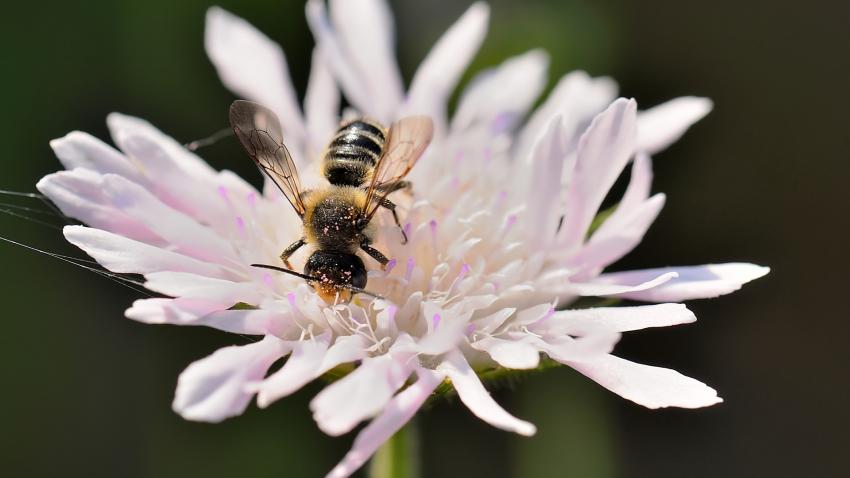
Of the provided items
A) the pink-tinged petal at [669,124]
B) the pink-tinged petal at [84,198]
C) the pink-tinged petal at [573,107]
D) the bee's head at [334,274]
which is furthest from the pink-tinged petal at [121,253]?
the pink-tinged petal at [669,124]

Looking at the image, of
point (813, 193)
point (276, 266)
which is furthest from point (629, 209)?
point (813, 193)

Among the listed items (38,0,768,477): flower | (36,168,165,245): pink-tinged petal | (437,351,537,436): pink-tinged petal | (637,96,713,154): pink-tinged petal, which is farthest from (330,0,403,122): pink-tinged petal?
(437,351,537,436): pink-tinged petal

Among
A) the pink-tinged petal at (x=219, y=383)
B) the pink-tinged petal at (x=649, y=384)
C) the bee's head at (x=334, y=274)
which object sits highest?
the bee's head at (x=334, y=274)

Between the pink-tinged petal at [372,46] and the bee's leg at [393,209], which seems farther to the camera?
the pink-tinged petal at [372,46]

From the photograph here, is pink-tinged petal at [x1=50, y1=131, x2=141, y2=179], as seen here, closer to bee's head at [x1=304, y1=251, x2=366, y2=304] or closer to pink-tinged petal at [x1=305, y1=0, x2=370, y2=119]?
bee's head at [x1=304, y1=251, x2=366, y2=304]

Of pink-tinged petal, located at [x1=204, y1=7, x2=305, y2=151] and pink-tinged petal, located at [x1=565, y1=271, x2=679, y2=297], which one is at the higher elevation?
pink-tinged petal, located at [x1=204, y1=7, x2=305, y2=151]

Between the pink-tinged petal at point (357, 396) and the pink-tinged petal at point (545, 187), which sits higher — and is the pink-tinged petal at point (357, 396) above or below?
below

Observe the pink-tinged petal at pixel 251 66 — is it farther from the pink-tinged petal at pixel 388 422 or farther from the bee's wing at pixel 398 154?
the pink-tinged petal at pixel 388 422

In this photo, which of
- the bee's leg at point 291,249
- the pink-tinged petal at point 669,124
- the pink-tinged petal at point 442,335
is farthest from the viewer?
the pink-tinged petal at point 669,124

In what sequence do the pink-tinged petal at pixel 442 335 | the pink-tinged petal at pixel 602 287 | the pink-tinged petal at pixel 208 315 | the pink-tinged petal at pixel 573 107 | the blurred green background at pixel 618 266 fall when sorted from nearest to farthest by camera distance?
1. the pink-tinged petal at pixel 208 315
2. the pink-tinged petal at pixel 442 335
3. the pink-tinged petal at pixel 602 287
4. the pink-tinged petal at pixel 573 107
5. the blurred green background at pixel 618 266
